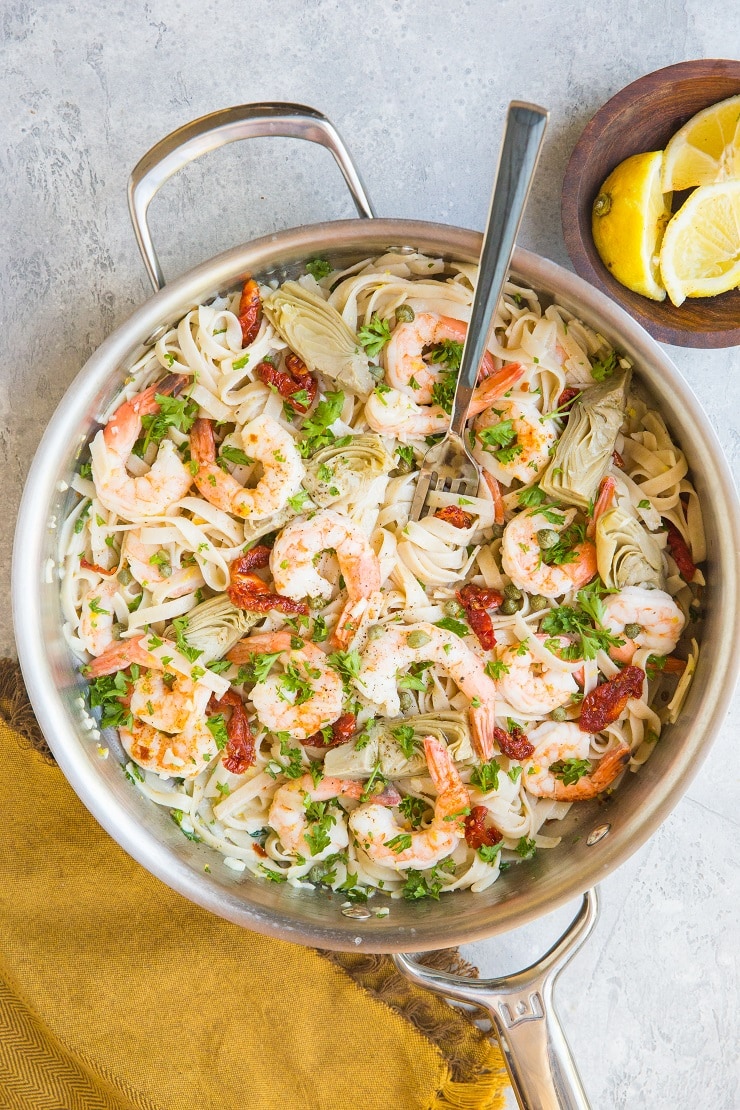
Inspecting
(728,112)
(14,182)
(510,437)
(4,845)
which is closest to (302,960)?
(4,845)

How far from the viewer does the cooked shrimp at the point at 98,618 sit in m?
3.56

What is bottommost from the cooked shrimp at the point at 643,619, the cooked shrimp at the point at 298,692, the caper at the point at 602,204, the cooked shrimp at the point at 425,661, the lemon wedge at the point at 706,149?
the cooked shrimp at the point at 298,692

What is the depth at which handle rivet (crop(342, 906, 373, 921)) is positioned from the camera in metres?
3.59

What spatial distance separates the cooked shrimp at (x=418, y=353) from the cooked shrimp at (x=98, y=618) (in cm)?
151

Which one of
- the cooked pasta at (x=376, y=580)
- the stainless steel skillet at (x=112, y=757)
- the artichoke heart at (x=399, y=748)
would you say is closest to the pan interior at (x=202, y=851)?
the stainless steel skillet at (x=112, y=757)

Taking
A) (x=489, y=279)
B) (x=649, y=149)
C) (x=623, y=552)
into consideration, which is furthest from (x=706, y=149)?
(x=623, y=552)

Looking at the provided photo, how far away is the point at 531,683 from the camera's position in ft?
11.8

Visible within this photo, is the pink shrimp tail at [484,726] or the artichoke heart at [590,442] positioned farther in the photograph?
the pink shrimp tail at [484,726]

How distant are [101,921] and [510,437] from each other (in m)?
2.86

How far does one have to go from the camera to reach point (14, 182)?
12.4 ft

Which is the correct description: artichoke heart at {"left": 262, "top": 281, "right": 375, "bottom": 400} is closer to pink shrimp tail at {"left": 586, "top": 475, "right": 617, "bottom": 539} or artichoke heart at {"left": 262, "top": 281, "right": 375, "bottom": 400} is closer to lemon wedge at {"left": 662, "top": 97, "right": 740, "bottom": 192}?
pink shrimp tail at {"left": 586, "top": 475, "right": 617, "bottom": 539}

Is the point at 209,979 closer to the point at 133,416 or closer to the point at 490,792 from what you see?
the point at 490,792

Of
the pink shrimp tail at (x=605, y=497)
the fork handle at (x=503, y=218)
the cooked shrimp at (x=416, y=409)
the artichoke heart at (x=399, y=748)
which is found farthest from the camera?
the artichoke heart at (x=399, y=748)

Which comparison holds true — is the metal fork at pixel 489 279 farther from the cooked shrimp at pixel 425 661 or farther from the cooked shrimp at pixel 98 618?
the cooked shrimp at pixel 98 618
